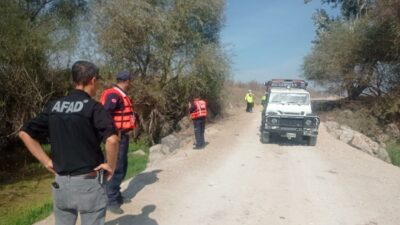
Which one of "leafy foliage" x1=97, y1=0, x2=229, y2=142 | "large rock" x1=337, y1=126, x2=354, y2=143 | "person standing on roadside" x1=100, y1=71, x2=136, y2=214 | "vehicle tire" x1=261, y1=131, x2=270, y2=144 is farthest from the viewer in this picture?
"leafy foliage" x1=97, y1=0, x2=229, y2=142

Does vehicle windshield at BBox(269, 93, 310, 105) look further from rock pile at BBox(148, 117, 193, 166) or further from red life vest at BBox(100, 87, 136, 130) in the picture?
red life vest at BBox(100, 87, 136, 130)

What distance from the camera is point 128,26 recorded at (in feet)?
64.8

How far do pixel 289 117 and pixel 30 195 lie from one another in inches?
351

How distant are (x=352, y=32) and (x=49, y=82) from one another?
1924cm

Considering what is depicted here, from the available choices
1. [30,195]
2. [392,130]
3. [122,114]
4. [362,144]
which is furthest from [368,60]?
[122,114]

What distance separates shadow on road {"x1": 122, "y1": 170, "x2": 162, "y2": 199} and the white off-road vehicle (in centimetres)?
608

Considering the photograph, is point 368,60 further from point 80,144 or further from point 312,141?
point 80,144

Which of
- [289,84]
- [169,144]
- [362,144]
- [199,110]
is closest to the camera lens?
[199,110]

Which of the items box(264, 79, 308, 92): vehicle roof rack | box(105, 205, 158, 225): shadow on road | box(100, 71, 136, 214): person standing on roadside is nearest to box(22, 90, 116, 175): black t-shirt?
box(100, 71, 136, 214): person standing on roadside

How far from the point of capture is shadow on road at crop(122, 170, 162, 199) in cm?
802

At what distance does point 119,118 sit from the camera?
6.36 meters

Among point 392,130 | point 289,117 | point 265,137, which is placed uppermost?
point 289,117

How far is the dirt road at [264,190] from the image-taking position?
6812 mm

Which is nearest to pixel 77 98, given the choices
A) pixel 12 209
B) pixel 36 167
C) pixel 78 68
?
pixel 78 68
